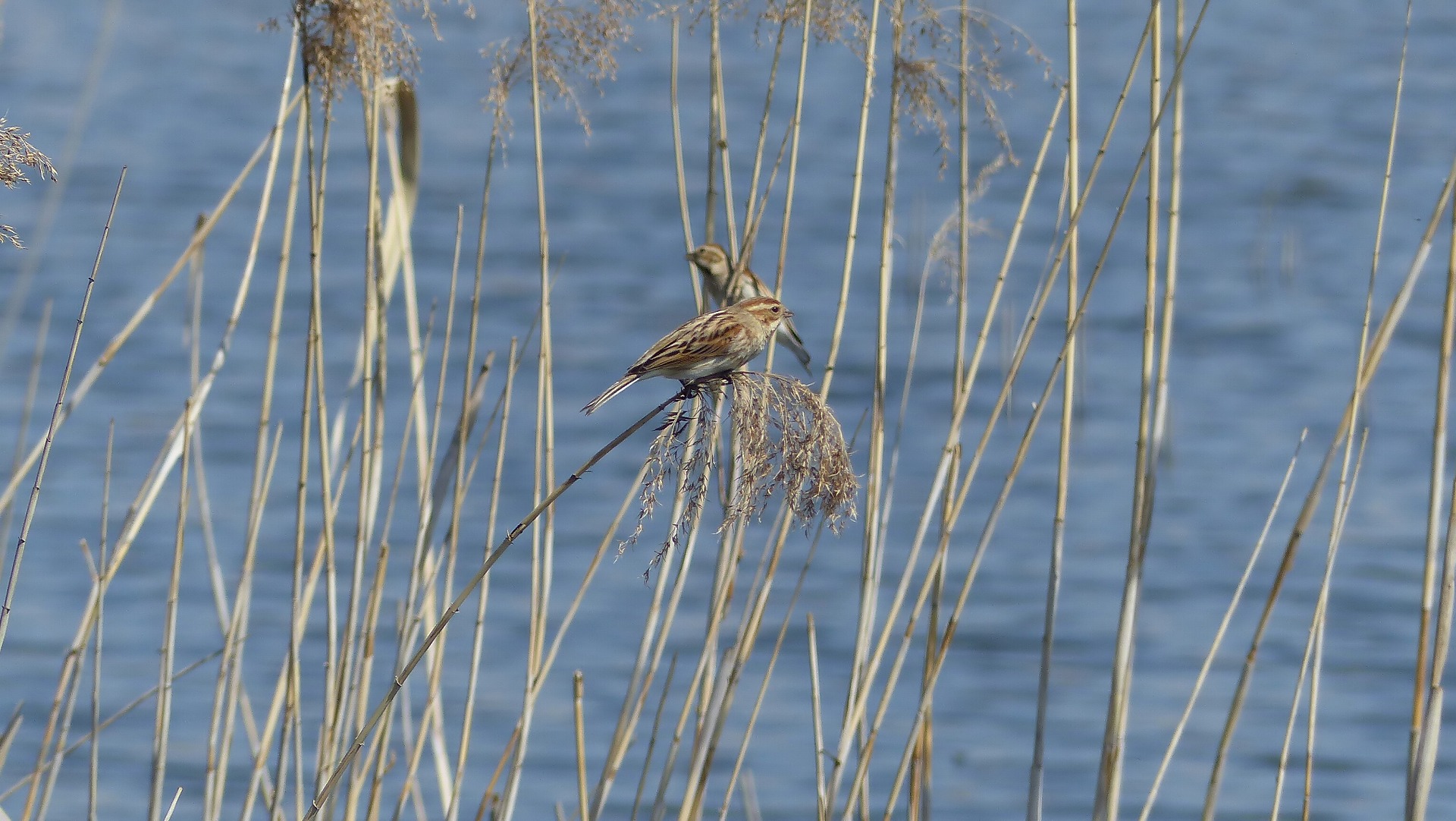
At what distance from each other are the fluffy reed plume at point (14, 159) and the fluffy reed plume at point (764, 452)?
3.09ft

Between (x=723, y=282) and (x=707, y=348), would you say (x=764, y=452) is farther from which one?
(x=723, y=282)

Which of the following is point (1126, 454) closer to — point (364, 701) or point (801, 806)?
point (801, 806)

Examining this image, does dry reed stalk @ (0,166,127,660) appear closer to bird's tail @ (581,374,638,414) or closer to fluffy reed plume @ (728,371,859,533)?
bird's tail @ (581,374,638,414)

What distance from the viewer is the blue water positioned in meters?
7.64

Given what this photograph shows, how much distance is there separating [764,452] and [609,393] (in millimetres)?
287

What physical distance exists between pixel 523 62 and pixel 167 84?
15374 millimetres

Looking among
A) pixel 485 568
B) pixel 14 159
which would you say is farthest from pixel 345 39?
pixel 485 568

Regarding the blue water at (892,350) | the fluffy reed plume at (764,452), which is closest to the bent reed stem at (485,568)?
the fluffy reed plume at (764,452)

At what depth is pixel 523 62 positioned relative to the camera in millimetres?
3471

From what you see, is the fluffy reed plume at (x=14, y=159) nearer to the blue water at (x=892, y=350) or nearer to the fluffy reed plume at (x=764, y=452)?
the fluffy reed plume at (x=764, y=452)

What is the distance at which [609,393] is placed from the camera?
2.81 m

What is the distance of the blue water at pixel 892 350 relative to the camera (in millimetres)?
7641

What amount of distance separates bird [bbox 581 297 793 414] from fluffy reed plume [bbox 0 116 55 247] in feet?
3.17

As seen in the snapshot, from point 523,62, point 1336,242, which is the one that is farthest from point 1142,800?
point 1336,242
